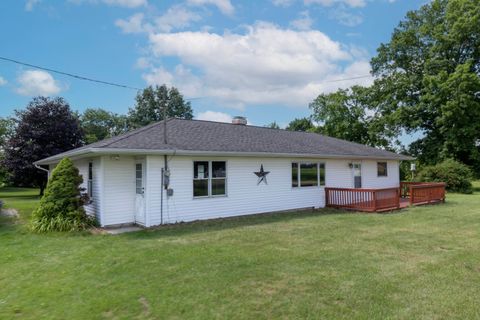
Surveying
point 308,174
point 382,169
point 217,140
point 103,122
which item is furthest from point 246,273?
point 103,122

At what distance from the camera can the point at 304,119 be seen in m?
51.9

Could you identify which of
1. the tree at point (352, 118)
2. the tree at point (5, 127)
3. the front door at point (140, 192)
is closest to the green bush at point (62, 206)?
the front door at point (140, 192)

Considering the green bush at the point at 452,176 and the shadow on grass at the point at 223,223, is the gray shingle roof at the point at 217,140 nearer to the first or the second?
the shadow on grass at the point at 223,223

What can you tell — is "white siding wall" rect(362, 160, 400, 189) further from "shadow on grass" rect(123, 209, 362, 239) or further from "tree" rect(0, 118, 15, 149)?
"tree" rect(0, 118, 15, 149)

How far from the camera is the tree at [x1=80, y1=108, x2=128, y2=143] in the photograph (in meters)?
55.2

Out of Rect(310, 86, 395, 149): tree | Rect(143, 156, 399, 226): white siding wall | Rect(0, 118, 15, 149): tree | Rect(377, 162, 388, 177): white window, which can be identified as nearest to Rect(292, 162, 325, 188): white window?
Rect(143, 156, 399, 226): white siding wall

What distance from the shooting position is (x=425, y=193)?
49.9 ft

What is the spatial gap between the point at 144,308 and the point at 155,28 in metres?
11.1

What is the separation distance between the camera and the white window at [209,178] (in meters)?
10.9

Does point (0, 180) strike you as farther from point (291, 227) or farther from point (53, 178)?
point (291, 227)

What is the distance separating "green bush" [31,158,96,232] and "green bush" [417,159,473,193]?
2144 centimetres

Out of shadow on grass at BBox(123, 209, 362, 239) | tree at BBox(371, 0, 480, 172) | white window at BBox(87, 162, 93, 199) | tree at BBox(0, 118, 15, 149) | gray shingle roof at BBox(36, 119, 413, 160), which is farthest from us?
tree at BBox(0, 118, 15, 149)

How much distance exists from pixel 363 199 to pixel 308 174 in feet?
7.75

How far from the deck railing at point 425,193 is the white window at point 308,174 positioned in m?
4.04
